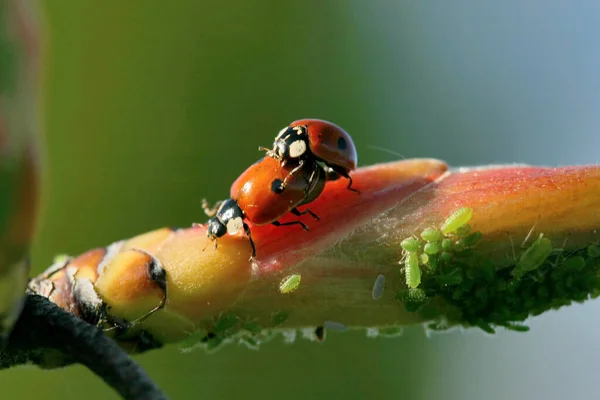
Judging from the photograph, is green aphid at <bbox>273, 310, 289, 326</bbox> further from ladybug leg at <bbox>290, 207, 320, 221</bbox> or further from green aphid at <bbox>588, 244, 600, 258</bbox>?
green aphid at <bbox>588, 244, 600, 258</bbox>

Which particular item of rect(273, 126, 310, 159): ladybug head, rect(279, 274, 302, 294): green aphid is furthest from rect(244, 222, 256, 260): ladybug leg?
rect(273, 126, 310, 159): ladybug head

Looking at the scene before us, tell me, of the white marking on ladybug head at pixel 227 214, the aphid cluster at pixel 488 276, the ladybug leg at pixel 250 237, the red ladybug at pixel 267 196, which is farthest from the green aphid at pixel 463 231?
the white marking on ladybug head at pixel 227 214

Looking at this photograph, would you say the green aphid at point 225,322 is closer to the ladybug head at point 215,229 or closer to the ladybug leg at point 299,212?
the ladybug head at point 215,229

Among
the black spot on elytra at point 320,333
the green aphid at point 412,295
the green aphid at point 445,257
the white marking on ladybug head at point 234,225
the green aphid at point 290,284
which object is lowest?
the black spot on elytra at point 320,333

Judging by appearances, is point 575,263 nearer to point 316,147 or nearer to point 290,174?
point 290,174

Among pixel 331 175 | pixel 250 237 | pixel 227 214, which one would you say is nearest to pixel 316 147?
pixel 331 175

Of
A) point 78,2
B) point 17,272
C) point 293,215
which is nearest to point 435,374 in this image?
point 78,2
